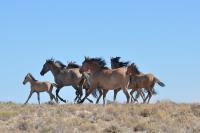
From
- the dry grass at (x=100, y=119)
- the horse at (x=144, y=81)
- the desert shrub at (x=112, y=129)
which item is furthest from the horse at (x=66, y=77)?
the desert shrub at (x=112, y=129)

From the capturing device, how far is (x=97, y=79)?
90.5 feet

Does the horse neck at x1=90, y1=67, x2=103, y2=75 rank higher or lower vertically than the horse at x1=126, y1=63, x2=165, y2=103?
higher

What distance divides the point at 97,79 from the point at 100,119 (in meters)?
5.99

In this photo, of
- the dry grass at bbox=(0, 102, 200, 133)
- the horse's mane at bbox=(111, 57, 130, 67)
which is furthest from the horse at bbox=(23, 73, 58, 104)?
the dry grass at bbox=(0, 102, 200, 133)

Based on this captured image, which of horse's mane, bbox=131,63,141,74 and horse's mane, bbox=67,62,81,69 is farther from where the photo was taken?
horse's mane, bbox=67,62,81,69

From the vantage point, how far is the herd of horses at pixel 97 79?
2744 cm

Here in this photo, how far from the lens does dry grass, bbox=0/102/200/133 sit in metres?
20.5

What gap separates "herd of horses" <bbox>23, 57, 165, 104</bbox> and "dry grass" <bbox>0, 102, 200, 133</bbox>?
11.9ft

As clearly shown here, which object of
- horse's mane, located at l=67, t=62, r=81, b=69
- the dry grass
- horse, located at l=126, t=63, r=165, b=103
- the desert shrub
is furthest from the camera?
horse's mane, located at l=67, t=62, r=81, b=69

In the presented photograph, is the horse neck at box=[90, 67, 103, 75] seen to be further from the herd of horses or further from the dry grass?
the dry grass

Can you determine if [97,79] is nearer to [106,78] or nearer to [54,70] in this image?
[106,78]

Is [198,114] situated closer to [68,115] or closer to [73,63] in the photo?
[68,115]

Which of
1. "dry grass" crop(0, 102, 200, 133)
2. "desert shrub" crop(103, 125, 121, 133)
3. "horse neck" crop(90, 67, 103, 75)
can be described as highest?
"horse neck" crop(90, 67, 103, 75)

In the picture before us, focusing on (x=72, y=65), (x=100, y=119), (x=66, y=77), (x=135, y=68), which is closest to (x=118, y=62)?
(x=135, y=68)
